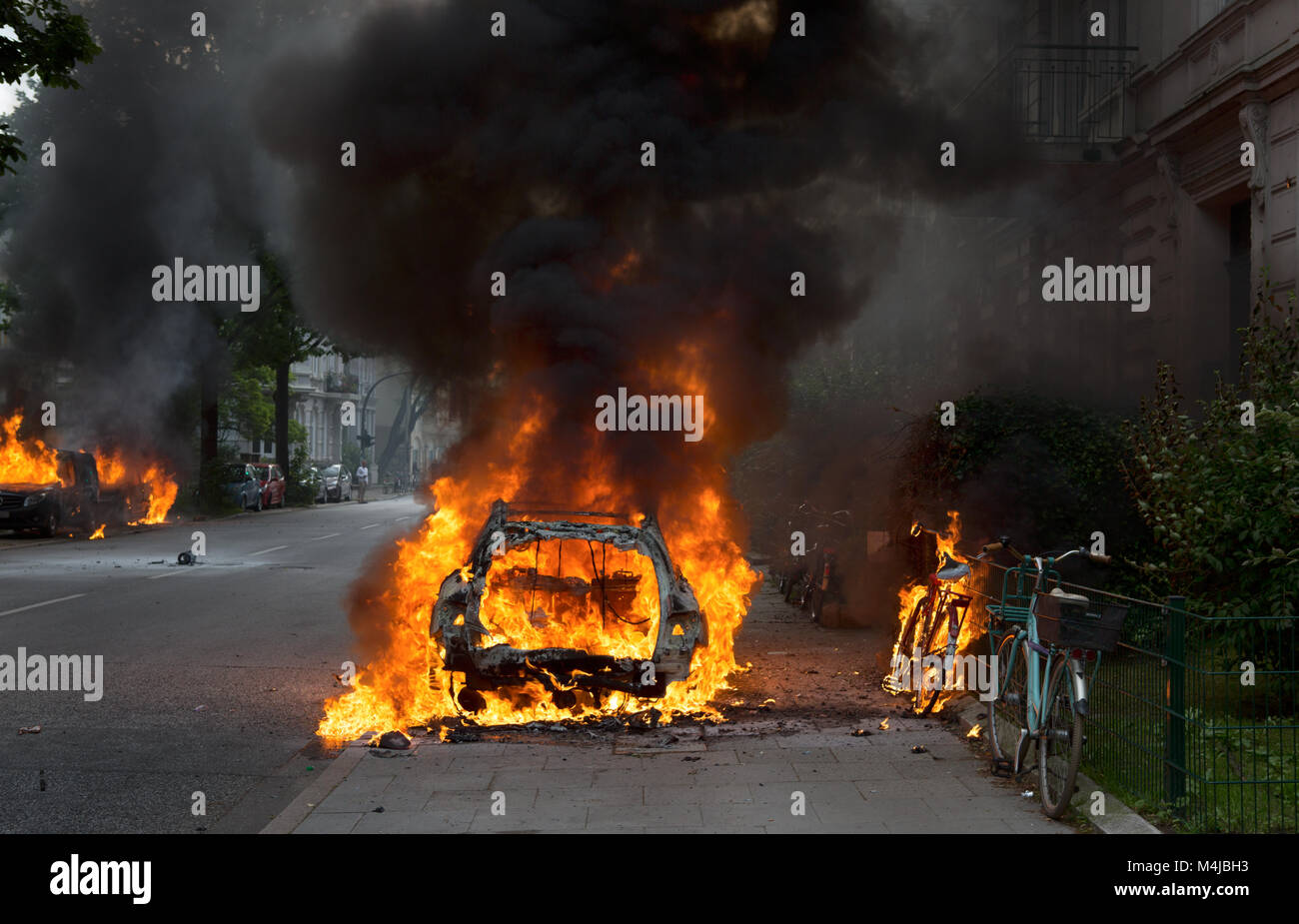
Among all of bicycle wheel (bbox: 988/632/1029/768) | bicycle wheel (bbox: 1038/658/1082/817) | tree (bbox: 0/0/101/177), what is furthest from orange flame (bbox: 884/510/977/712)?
tree (bbox: 0/0/101/177)

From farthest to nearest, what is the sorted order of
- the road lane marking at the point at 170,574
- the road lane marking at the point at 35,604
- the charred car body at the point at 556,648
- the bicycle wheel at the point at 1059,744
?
the road lane marking at the point at 170,574
the road lane marking at the point at 35,604
the charred car body at the point at 556,648
the bicycle wheel at the point at 1059,744

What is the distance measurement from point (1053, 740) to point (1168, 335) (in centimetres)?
804

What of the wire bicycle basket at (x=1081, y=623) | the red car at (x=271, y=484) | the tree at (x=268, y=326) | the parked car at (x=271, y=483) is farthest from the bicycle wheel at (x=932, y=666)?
the red car at (x=271, y=484)

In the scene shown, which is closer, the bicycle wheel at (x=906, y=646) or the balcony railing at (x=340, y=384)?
the bicycle wheel at (x=906, y=646)

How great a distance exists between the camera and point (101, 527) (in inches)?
1014

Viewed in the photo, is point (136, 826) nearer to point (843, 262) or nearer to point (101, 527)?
point (843, 262)

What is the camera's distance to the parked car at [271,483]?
38.4m

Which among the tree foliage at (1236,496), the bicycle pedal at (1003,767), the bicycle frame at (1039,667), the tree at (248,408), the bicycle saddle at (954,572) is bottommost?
the bicycle pedal at (1003,767)

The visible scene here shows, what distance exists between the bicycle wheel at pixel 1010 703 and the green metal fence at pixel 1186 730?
35cm

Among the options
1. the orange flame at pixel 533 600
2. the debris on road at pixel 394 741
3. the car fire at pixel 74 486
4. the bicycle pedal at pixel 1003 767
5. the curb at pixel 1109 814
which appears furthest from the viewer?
the car fire at pixel 74 486

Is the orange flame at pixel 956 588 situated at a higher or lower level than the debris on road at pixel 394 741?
A: higher

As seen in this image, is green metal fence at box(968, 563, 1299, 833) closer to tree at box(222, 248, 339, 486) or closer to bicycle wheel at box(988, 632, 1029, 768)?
bicycle wheel at box(988, 632, 1029, 768)

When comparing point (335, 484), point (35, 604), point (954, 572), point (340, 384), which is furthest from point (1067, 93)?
point (340, 384)

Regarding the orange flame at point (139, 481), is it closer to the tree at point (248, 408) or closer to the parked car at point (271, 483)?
the parked car at point (271, 483)
